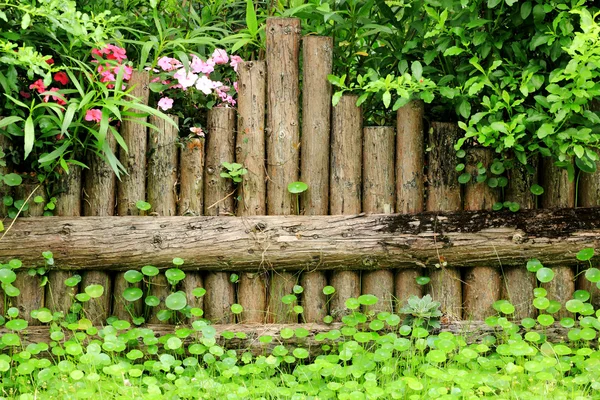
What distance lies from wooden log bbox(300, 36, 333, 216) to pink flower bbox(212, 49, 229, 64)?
50 cm

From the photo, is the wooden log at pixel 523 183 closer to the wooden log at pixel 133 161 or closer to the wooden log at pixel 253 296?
the wooden log at pixel 253 296

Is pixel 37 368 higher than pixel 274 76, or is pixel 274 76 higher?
pixel 274 76

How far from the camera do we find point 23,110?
4133 millimetres

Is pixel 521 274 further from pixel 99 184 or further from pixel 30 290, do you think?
pixel 30 290

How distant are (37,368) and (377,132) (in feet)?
7.39

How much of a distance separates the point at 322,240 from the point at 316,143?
1.82ft

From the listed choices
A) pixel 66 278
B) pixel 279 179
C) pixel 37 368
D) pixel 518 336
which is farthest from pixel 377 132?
pixel 37 368

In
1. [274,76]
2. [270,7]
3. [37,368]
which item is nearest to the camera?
[37,368]

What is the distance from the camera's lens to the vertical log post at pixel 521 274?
4234mm

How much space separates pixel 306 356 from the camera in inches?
157

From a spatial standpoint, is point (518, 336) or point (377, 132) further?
point (377, 132)

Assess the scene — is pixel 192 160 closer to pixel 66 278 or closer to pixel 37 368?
pixel 66 278

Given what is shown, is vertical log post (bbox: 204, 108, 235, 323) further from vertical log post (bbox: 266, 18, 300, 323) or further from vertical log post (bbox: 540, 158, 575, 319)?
vertical log post (bbox: 540, 158, 575, 319)

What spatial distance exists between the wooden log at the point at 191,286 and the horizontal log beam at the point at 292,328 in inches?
6.2
